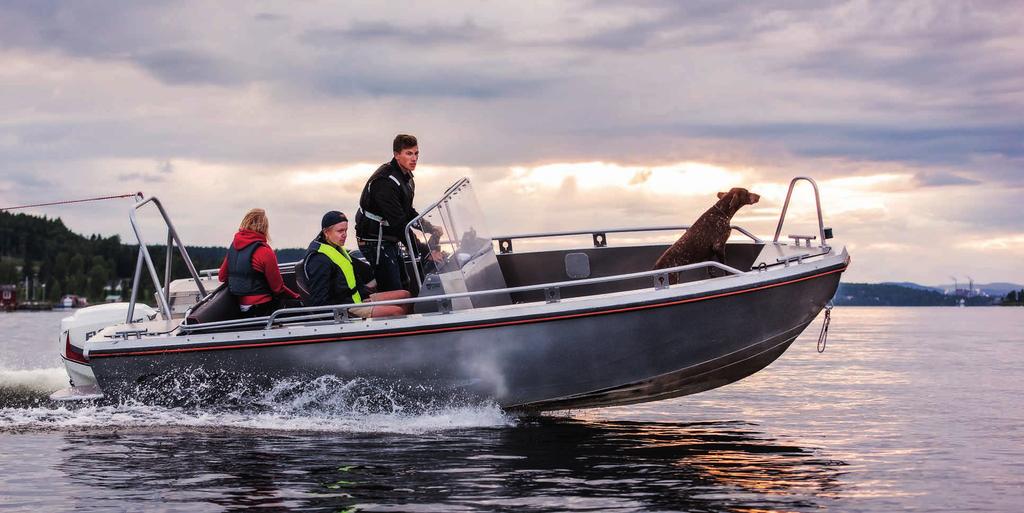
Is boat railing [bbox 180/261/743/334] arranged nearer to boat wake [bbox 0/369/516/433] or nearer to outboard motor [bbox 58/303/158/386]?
boat wake [bbox 0/369/516/433]

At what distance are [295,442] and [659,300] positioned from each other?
319cm

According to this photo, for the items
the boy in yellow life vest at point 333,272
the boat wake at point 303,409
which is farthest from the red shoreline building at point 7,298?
the boy in yellow life vest at point 333,272

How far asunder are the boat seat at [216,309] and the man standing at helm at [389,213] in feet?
3.91

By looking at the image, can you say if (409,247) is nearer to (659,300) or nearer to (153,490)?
(659,300)

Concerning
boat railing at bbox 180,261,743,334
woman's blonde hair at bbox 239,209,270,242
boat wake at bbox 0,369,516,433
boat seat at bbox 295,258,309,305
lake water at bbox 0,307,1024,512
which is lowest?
lake water at bbox 0,307,1024,512

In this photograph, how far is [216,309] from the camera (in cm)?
947

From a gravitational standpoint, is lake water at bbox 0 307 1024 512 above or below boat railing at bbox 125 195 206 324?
below

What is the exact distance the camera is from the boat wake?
899 centimetres

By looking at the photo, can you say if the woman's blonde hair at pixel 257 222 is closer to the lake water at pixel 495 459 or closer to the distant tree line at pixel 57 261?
the lake water at pixel 495 459

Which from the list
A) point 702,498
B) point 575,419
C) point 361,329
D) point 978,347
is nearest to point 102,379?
point 361,329

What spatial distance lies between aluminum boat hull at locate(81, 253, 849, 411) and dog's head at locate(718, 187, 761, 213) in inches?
37.9

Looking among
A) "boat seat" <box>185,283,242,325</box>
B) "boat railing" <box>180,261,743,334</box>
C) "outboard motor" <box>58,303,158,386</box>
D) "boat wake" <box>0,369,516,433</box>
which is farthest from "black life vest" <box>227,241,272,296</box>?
"outboard motor" <box>58,303,158,386</box>

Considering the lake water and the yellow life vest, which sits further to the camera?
the yellow life vest

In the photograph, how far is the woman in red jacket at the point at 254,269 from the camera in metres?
9.35
